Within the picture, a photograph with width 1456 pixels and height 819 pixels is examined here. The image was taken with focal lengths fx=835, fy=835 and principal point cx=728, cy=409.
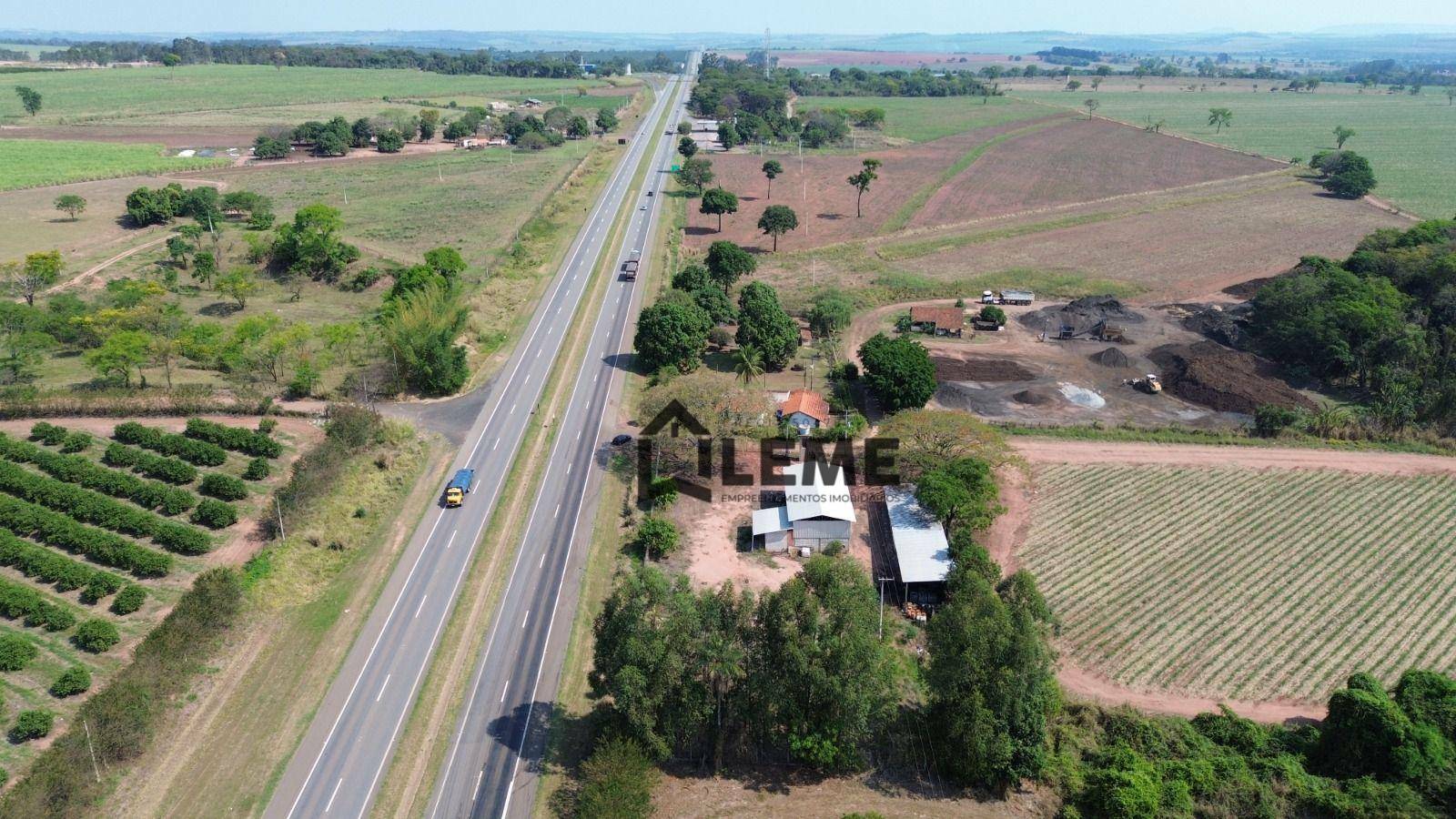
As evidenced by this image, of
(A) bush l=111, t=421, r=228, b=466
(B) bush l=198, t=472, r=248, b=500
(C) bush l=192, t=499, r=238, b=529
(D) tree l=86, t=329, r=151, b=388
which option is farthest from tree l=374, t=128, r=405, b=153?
(C) bush l=192, t=499, r=238, b=529

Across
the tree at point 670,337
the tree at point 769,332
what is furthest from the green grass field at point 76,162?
the tree at point 769,332

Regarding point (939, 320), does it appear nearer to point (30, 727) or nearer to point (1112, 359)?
point (1112, 359)

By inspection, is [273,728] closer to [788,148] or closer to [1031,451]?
[1031,451]

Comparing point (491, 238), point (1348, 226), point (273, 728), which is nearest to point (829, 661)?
point (273, 728)

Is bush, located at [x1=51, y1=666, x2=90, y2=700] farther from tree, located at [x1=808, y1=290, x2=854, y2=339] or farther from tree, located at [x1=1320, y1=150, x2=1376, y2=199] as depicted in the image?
tree, located at [x1=1320, y1=150, x2=1376, y2=199]

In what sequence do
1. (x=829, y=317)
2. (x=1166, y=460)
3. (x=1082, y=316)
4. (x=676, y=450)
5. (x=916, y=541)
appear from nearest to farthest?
(x=916, y=541)
(x=676, y=450)
(x=1166, y=460)
(x=829, y=317)
(x=1082, y=316)

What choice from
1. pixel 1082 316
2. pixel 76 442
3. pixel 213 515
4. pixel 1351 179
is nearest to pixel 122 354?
pixel 76 442
